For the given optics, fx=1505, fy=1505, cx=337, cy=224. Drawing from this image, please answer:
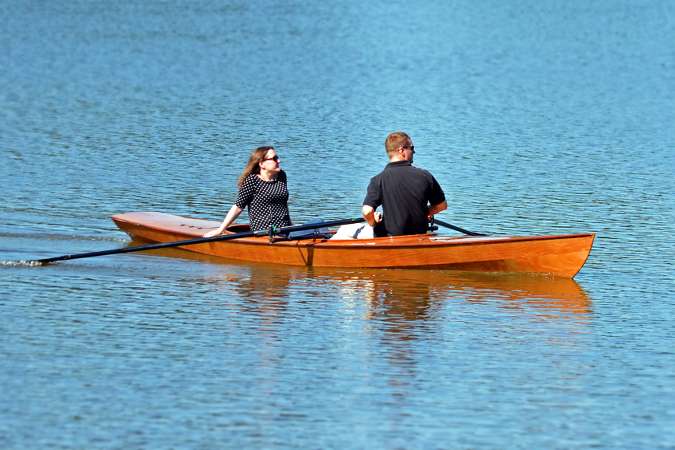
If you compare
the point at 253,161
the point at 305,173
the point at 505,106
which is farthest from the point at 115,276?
the point at 505,106

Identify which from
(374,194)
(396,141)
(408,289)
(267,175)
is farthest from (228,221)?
(408,289)

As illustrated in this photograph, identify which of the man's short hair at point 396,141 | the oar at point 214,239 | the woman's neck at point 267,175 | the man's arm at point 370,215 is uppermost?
the man's short hair at point 396,141

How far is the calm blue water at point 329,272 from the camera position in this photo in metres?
10.1

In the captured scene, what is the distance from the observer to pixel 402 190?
48.2 ft

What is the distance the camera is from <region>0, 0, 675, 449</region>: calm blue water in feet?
33.2

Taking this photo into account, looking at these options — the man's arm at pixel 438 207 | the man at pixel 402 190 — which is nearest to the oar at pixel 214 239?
the man at pixel 402 190

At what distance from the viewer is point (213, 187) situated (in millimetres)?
21062

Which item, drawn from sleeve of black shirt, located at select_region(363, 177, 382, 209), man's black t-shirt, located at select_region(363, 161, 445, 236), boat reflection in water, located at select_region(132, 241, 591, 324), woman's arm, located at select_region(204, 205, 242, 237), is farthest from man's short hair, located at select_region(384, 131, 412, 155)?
woman's arm, located at select_region(204, 205, 242, 237)

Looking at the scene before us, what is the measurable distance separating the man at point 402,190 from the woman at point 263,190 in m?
1.23

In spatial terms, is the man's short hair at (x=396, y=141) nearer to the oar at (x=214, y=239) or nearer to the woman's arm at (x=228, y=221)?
the oar at (x=214, y=239)

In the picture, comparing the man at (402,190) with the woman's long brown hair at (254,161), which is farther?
the woman's long brown hair at (254,161)

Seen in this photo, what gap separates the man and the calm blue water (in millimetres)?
661

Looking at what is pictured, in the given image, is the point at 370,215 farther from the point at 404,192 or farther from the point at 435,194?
the point at 435,194

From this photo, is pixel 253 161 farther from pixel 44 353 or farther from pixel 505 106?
pixel 505 106
